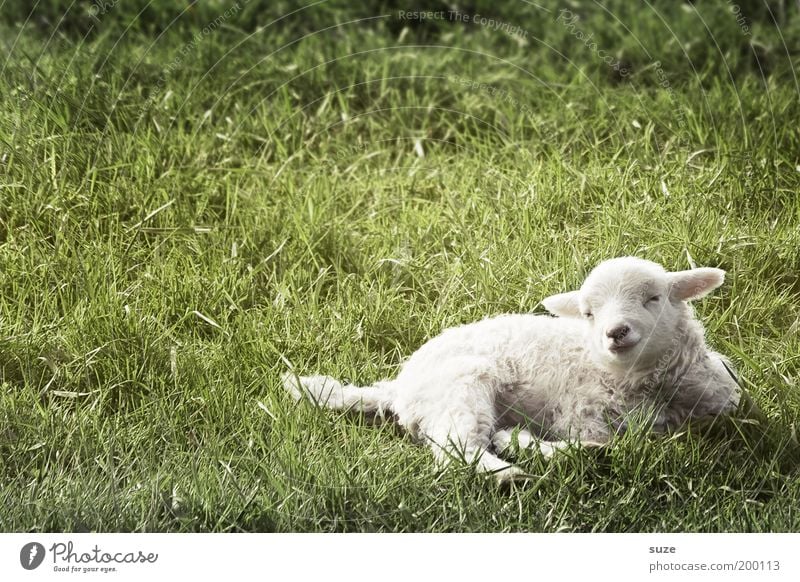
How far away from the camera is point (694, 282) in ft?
8.21

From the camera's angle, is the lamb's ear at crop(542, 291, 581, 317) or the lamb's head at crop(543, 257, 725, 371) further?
the lamb's ear at crop(542, 291, 581, 317)

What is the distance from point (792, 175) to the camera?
3.08m

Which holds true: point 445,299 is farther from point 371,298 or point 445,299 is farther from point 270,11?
point 270,11

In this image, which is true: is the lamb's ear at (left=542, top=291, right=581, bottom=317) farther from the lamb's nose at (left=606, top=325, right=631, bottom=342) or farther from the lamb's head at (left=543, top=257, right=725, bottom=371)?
the lamb's nose at (left=606, top=325, right=631, bottom=342)

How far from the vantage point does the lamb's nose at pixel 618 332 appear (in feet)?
7.98

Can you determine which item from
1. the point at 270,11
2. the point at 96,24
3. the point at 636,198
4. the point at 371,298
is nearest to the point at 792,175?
the point at 636,198

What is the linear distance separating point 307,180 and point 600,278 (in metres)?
1.14

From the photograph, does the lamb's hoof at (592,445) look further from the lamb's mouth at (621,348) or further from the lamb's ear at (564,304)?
the lamb's ear at (564,304)

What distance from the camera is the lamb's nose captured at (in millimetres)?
2433
